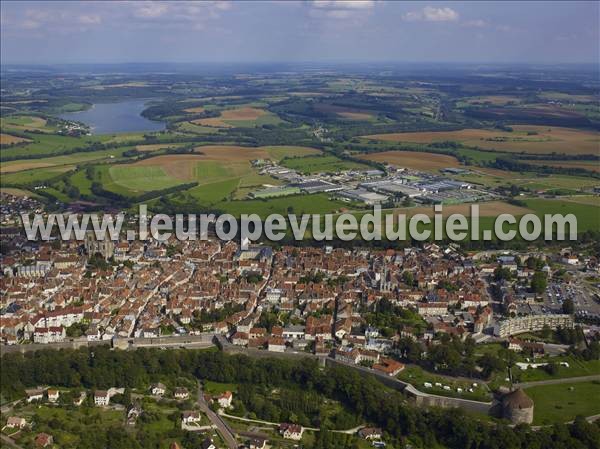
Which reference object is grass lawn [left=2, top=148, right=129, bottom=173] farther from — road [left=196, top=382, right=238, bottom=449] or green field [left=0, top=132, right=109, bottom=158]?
road [left=196, top=382, right=238, bottom=449]

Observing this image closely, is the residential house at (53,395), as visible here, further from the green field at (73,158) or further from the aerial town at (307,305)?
A: the green field at (73,158)

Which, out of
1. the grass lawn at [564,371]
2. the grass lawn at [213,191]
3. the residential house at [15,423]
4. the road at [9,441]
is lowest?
the road at [9,441]

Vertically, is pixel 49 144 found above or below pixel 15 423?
above

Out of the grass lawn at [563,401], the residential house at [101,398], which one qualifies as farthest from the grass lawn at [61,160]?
the grass lawn at [563,401]

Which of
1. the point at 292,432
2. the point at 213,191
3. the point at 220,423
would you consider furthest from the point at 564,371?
the point at 213,191

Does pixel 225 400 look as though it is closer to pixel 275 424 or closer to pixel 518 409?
pixel 275 424

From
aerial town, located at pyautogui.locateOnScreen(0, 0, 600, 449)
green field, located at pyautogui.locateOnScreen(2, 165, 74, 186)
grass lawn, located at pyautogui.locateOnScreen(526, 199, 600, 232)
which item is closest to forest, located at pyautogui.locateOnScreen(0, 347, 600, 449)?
aerial town, located at pyautogui.locateOnScreen(0, 0, 600, 449)
